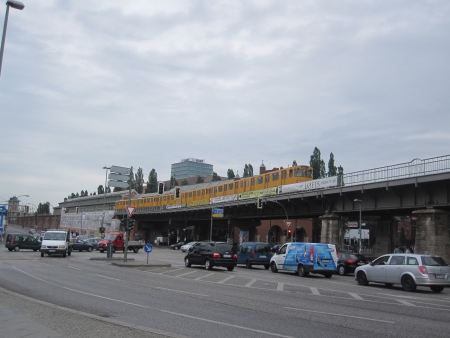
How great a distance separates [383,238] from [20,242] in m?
36.4

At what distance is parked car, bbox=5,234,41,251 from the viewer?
1825 inches

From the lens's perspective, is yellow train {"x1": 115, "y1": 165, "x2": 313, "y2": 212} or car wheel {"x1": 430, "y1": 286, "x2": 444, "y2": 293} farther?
yellow train {"x1": 115, "y1": 165, "x2": 313, "y2": 212}

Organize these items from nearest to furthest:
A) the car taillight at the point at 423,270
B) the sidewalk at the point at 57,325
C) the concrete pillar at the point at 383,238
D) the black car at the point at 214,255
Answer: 1. the sidewalk at the point at 57,325
2. the car taillight at the point at 423,270
3. the black car at the point at 214,255
4. the concrete pillar at the point at 383,238

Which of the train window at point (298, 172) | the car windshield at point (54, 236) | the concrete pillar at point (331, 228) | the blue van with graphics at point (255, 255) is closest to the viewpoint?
the blue van with graphics at point (255, 255)

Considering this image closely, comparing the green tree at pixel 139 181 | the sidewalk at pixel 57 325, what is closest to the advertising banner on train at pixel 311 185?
the sidewalk at pixel 57 325

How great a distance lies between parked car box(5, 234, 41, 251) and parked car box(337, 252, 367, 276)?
106 ft

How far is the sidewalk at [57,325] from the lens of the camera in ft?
25.8

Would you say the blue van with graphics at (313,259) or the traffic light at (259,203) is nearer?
the blue van with graphics at (313,259)

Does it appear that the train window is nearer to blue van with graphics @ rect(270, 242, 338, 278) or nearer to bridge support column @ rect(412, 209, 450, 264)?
bridge support column @ rect(412, 209, 450, 264)

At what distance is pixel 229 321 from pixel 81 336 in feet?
11.6

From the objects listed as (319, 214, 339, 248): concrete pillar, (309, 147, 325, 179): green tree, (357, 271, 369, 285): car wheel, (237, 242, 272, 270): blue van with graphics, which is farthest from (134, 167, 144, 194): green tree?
(357, 271, 369, 285): car wheel

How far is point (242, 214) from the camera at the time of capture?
63062mm

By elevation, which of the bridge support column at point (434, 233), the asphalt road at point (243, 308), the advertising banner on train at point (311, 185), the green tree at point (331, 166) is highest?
the green tree at point (331, 166)

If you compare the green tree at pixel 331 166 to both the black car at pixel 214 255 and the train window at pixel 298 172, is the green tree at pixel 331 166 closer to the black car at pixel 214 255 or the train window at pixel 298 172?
the train window at pixel 298 172
